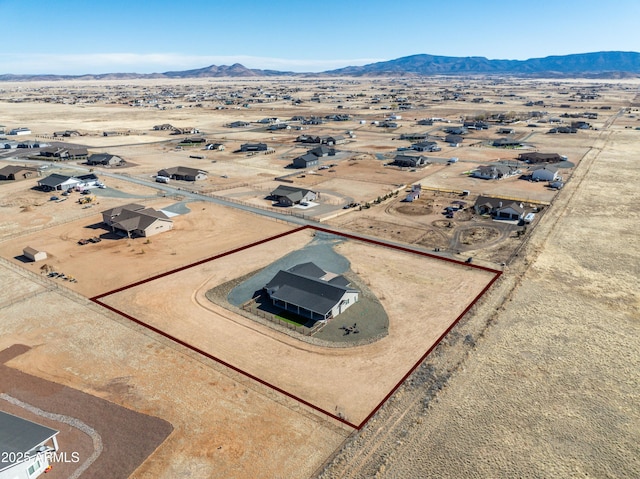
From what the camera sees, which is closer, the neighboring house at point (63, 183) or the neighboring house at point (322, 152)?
the neighboring house at point (63, 183)

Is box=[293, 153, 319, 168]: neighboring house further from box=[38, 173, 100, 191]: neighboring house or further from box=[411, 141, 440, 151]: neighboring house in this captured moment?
box=[38, 173, 100, 191]: neighboring house

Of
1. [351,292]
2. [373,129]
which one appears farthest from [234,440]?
[373,129]

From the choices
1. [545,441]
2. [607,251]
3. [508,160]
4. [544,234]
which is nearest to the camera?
[545,441]

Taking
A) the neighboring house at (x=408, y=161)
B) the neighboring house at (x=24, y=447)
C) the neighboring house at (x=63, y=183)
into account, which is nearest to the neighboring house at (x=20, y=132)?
the neighboring house at (x=63, y=183)

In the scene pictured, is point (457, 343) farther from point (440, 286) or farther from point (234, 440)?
point (234, 440)

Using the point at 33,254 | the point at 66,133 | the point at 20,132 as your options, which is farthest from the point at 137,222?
the point at 20,132

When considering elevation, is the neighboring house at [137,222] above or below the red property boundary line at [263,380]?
above

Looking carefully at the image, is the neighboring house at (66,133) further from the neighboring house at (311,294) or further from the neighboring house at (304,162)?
the neighboring house at (311,294)
